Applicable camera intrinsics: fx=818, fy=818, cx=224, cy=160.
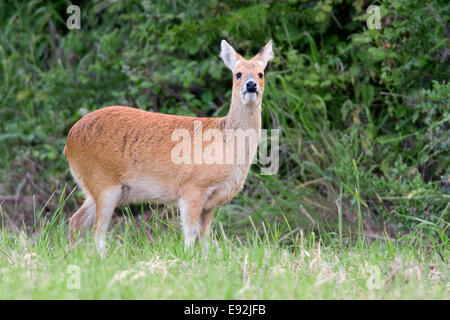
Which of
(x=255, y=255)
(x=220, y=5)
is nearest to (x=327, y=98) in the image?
(x=220, y=5)

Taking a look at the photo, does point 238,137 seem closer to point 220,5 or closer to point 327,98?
point 327,98

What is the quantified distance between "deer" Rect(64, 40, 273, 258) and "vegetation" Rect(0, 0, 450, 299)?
0.23 meters

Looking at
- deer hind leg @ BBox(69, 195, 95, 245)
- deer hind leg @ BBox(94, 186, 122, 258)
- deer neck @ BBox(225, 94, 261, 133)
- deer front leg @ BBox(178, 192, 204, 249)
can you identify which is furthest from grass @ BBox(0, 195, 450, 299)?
deer neck @ BBox(225, 94, 261, 133)

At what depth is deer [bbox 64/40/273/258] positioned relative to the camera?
6.44 metres

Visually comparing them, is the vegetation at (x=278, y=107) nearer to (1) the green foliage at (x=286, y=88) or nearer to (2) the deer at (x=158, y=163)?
(1) the green foliage at (x=286, y=88)

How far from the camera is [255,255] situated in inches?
209

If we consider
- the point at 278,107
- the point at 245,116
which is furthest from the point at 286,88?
the point at 245,116

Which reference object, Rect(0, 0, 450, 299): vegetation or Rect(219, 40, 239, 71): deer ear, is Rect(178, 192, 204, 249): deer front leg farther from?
Rect(219, 40, 239, 71): deer ear

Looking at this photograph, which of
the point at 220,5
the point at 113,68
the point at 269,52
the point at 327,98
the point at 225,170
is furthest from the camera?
the point at 113,68

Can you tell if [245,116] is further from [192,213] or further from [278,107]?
[278,107]

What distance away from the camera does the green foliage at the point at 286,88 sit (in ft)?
26.2

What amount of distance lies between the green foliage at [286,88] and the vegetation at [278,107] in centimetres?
2

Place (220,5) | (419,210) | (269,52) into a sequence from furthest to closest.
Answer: (220,5) < (419,210) < (269,52)

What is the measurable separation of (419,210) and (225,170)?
7.03 feet
